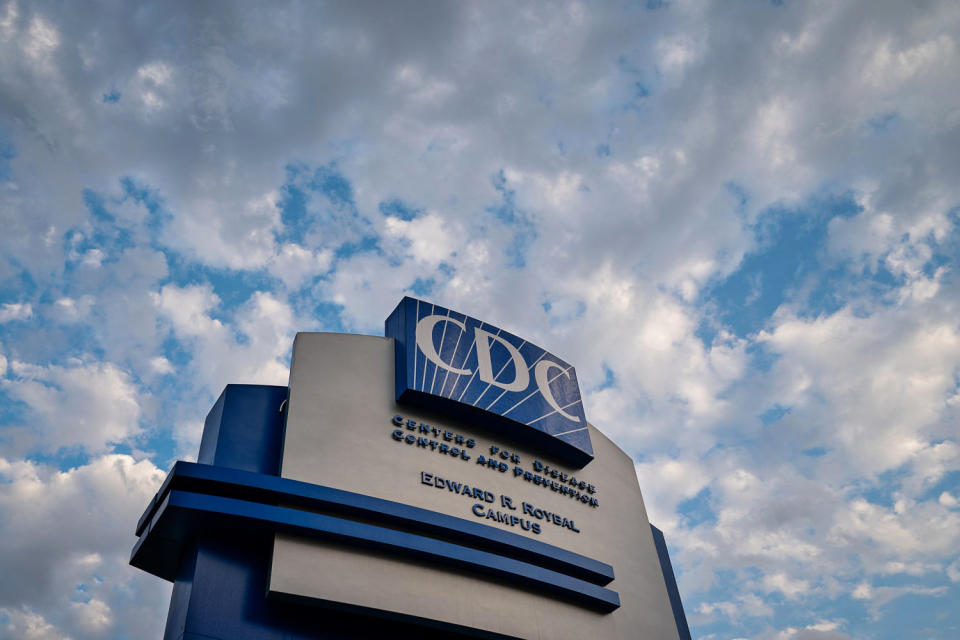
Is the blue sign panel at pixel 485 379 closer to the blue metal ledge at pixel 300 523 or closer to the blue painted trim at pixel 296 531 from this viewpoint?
the blue metal ledge at pixel 300 523

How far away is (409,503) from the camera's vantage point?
59.0 ft

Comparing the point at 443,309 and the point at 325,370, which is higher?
the point at 443,309

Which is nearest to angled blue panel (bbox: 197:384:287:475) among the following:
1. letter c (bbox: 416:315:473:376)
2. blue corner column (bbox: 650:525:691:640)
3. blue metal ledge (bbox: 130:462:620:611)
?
blue metal ledge (bbox: 130:462:620:611)

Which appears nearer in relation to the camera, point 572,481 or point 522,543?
point 522,543

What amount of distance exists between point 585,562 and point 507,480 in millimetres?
3512

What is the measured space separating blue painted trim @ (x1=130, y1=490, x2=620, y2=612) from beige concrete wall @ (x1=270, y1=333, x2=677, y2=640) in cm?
39

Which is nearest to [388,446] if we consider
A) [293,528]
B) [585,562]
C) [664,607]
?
[293,528]

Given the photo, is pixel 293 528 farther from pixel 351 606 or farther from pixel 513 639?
pixel 513 639

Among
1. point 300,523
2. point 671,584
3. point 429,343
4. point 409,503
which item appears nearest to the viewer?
point 300,523

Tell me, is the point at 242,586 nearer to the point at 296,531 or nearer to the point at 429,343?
the point at 296,531

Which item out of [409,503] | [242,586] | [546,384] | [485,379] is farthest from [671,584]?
[242,586]

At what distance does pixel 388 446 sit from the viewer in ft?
61.5

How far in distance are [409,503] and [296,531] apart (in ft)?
11.4

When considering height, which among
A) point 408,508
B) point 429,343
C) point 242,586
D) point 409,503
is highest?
point 429,343
